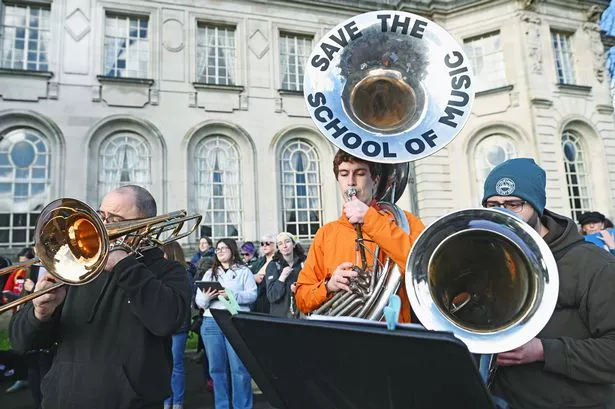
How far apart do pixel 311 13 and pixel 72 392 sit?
13.5m

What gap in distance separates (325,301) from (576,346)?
3.58ft

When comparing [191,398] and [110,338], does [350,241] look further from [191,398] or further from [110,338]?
[191,398]

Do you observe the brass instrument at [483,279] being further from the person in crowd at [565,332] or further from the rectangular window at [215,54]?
the rectangular window at [215,54]

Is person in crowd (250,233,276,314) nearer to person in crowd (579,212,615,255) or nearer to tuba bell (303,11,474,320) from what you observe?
tuba bell (303,11,474,320)

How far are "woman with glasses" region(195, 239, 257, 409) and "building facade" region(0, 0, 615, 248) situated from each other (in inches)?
264

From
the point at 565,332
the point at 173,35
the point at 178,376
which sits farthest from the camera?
the point at 173,35

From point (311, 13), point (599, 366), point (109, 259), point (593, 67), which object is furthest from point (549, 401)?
point (593, 67)

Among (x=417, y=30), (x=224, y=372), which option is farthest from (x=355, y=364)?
(x=224, y=372)

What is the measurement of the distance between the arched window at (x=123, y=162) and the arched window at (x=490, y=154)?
1026 centimetres

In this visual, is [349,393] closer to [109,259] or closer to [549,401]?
[549,401]

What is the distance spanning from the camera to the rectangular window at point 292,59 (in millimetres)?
13211

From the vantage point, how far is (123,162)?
11.5 meters

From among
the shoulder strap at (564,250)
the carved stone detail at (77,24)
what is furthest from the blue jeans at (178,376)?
the carved stone detail at (77,24)

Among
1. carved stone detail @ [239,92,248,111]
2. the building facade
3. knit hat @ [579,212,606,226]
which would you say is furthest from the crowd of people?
carved stone detail @ [239,92,248,111]
